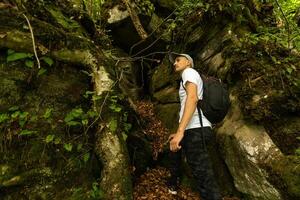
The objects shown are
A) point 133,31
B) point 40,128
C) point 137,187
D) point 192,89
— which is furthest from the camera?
point 133,31

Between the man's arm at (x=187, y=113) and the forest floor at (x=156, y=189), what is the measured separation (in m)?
1.74

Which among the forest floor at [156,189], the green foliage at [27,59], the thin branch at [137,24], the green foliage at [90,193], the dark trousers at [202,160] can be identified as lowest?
the forest floor at [156,189]

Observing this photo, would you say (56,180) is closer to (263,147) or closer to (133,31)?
(263,147)

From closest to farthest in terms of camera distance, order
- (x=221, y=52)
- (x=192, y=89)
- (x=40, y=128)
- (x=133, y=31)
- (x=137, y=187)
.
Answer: (x=192, y=89) → (x=40, y=128) → (x=137, y=187) → (x=221, y=52) → (x=133, y=31)

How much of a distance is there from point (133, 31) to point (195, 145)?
735 centimetres

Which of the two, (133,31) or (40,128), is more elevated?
(133,31)

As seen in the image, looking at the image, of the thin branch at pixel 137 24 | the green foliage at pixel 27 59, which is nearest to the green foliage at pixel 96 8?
the thin branch at pixel 137 24

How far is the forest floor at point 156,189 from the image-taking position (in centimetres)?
601

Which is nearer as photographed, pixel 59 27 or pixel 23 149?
pixel 23 149

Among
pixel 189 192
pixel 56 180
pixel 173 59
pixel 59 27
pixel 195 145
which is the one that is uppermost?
pixel 59 27

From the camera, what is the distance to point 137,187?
620 centimetres

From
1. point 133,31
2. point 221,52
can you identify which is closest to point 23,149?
point 221,52

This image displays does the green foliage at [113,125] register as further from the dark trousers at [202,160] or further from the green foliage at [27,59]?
the green foliage at [27,59]

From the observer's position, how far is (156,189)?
623cm
